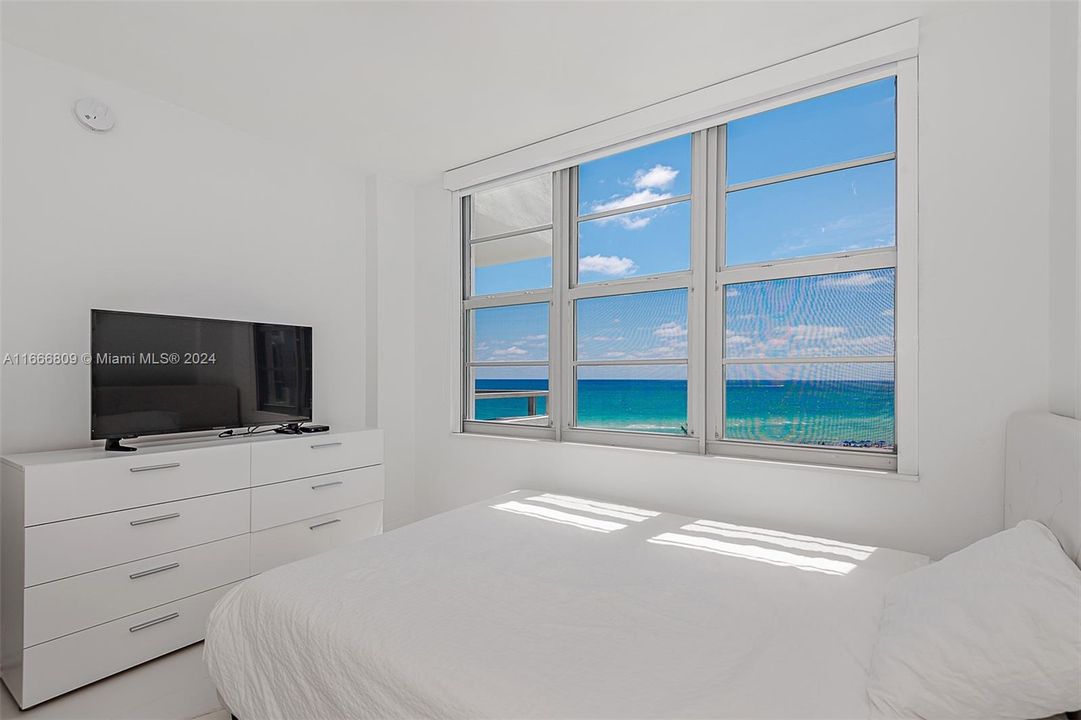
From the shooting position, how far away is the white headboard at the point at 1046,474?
1.32 metres

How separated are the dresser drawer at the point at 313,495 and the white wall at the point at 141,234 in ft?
1.98

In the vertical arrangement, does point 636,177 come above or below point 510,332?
above

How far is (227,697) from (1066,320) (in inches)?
117

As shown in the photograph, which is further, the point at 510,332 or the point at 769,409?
the point at 510,332

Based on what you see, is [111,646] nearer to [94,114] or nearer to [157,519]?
[157,519]

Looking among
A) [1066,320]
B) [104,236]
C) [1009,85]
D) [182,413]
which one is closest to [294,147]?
[104,236]

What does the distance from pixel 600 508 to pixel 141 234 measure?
2707mm

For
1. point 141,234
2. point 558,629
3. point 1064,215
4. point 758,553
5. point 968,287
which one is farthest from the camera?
point 141,234

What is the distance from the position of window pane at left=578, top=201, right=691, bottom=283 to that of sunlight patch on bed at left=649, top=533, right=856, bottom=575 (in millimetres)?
1467

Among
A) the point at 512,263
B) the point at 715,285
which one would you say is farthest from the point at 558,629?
the point at 512,263

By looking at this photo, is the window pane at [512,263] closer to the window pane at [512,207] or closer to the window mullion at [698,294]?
the window pane at [512,207]

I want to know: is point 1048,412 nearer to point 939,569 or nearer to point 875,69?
point 939,569

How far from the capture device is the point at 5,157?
2.35 meters

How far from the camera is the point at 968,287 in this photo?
213 cm
